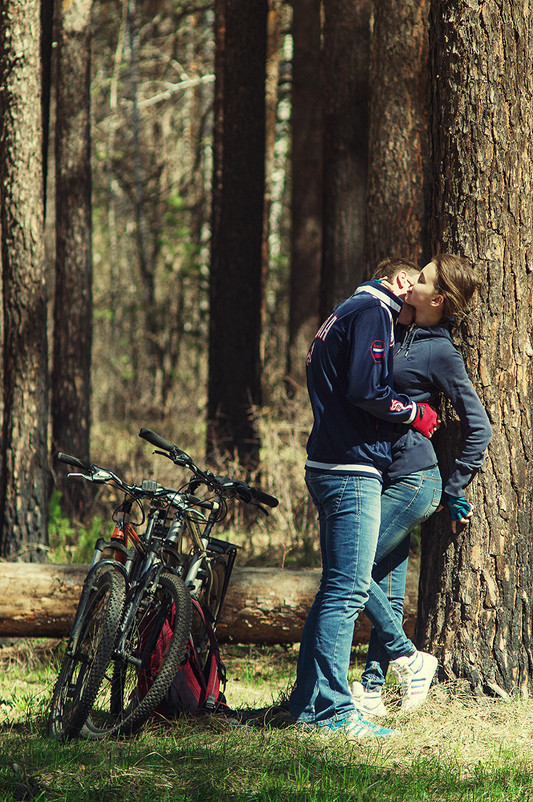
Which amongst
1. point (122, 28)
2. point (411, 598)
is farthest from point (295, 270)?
point (411, 598)

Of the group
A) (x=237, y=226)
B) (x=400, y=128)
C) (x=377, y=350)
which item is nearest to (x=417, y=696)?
(x=377, y=350)

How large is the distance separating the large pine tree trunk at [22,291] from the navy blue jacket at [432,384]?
408 centimetres

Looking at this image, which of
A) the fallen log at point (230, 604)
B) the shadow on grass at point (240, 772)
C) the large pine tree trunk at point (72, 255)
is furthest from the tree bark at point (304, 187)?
the shadow on grass at point (240, 772)

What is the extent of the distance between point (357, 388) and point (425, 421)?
0.49m

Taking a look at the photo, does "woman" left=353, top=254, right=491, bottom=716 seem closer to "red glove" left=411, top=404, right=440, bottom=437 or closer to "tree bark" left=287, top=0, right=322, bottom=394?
"red glove" left=411, top=404, right=440, bottom=437

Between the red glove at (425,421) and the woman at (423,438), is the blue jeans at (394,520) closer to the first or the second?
the woman at (423,438)

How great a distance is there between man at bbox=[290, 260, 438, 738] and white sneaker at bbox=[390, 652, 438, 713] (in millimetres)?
309

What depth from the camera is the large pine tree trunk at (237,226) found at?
10508 mm

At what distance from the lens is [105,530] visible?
8648 mm

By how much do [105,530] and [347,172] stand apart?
5.05 metres

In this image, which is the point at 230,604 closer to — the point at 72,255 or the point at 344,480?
the point at 344,480

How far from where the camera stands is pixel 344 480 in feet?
13.2

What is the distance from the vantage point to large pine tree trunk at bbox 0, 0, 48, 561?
724 centimetres

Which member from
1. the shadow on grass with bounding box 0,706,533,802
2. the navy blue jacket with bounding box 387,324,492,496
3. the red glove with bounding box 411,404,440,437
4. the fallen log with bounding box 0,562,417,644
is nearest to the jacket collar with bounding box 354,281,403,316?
the navy blue jacket with bounding box 387,324,492,496
